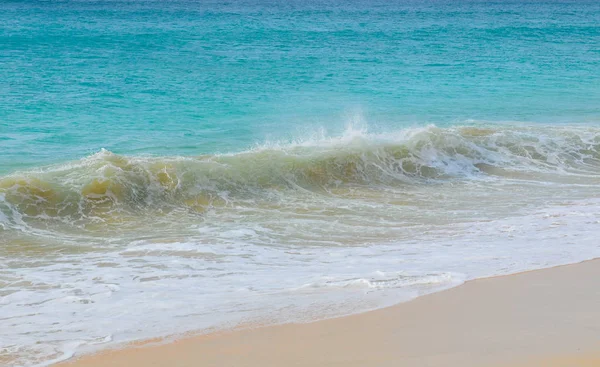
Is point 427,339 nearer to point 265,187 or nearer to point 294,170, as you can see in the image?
point 265,187

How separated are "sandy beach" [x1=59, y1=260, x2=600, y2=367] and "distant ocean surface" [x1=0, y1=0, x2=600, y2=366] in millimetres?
303

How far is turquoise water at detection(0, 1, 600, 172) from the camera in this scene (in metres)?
15.3

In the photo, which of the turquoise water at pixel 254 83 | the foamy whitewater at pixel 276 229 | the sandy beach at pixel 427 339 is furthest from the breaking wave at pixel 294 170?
the sandy beach at pixel 427 339

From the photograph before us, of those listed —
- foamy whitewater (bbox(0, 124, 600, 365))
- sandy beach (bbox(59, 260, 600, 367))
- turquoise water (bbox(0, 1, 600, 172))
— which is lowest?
sandy beach (bbox(59, 260, 600, 367))

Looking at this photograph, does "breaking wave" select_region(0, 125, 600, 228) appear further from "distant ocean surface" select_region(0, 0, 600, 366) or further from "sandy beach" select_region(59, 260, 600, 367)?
"sandy beach" select_region(59, 260, 600, 367)

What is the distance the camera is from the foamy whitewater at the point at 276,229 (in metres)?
5.98

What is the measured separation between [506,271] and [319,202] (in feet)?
13.6

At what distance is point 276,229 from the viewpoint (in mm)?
8945

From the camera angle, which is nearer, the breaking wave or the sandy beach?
the sandy beach

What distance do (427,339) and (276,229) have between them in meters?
4.00

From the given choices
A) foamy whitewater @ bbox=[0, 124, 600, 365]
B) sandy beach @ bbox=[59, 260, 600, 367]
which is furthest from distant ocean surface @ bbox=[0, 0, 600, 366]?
sandy beach @ bbox=[59, 260, 600, 367]

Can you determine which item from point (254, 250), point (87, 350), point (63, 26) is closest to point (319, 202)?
point (254, 250)

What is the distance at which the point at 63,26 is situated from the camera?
41.2 m

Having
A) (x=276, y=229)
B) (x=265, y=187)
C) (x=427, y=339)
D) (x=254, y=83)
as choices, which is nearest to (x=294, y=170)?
(x=265, y=187)
